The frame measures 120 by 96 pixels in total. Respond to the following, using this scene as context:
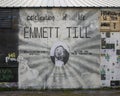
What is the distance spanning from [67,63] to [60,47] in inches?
38.3

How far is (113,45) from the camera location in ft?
78.2

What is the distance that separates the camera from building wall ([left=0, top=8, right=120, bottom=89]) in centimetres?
2364

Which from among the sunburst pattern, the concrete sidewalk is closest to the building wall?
the sunburst pattern

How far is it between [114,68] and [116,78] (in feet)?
1.86

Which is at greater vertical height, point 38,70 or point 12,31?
point 12,31

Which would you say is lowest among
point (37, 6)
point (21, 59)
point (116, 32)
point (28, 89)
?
point (28, 89)

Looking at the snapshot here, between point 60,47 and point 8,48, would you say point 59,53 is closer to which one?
point 60,47

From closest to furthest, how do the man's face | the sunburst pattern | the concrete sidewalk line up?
the concrete sidewalk
the sunburst pattern
the man's face

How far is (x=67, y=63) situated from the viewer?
2375 cm

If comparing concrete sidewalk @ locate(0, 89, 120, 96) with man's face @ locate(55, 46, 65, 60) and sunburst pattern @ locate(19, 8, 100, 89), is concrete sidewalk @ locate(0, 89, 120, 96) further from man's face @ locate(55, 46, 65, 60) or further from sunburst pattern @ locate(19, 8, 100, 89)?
man's face @ locate(55, 46, 65, 60)

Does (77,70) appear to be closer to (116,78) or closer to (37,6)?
(116,78)

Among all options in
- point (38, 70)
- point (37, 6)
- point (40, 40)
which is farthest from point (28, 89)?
point (37, 6)

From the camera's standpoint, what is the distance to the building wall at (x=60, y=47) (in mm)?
23641

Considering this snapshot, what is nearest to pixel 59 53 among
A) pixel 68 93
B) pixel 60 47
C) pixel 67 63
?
pixel 60 47
